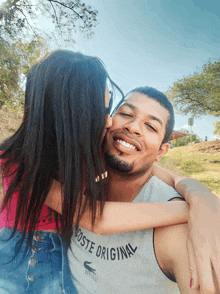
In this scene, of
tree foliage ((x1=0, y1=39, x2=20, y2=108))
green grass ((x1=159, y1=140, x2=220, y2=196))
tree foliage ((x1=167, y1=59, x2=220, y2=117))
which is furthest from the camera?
tree foliage ((x1=167, y1=59, x2=220, y2=117))

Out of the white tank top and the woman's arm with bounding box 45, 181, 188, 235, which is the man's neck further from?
the woman's arm with bounding box 45, 181, 188, 235

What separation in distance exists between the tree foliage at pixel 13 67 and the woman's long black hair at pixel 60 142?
5.71 meters

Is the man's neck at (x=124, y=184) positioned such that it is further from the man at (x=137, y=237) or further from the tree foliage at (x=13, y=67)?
the tree foliage at (x=13, y=67)

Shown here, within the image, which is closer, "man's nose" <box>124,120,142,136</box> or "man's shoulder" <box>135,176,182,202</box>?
"man's shoulder" <box>135,176,182,202</box>

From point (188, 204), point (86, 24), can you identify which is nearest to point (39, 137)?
point (188, 204)

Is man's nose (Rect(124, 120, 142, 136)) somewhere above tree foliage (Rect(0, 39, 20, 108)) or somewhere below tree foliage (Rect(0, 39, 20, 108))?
below

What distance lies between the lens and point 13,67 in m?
6.28

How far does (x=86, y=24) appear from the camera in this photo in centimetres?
690

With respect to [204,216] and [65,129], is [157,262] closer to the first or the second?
[204,216]

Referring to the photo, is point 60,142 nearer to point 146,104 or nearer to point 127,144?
point 127,144

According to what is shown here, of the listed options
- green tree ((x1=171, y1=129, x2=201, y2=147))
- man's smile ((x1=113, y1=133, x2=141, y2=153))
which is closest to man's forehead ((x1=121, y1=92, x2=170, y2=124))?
man's smile ((x1=113, y1=133, x2=141, y2=153))

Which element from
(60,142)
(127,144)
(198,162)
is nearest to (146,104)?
(127,144)

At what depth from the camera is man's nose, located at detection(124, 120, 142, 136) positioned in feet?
5.48

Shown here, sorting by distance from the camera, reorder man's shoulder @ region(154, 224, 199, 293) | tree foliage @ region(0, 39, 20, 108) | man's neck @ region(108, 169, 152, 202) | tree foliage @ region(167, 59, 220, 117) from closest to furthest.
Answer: man's shoulder @ region(154, 224, 199, 293)
man's neck @ region(108, 169, 152, 202)
tree foliage @ region(0, 39, 20, 108)
tree foliage @ region(167, 59, 220, 117)
